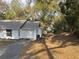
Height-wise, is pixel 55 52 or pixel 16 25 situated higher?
pixel 55 52

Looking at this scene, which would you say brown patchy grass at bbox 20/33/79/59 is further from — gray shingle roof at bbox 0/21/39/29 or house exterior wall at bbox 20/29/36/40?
gray shingle roof at bbox 0/21/39/29

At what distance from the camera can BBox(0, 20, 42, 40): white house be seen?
48094mm

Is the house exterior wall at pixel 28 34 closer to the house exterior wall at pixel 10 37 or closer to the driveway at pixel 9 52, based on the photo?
the house exterior wall at pixel 10 37

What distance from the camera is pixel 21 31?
48.6m

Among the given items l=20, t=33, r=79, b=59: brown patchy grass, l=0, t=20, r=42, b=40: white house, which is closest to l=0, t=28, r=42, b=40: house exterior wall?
l=0, t=20, r=42, b=40: white house

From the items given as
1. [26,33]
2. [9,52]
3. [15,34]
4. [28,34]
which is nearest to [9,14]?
[15,34]

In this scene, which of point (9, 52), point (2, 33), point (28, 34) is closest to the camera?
point (9, 52)

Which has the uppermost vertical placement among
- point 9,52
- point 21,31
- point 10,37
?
point 9,52

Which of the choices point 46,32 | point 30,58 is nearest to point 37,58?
point 30,58

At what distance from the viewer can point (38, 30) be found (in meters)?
48.8

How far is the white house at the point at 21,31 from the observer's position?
1893 inches

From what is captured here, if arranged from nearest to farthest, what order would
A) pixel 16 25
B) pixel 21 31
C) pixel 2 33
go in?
pixel 21 31 → pixel 2 33 → pixel 16 25

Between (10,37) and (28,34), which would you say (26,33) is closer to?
(28,34)

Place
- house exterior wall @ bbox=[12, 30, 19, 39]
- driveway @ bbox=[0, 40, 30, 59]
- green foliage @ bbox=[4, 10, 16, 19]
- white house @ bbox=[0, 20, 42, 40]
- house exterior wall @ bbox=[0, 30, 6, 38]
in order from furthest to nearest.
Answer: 1. green foliage @ bbox=[4, 10, 16, 19]
2. house exterior wall @ bbox=[0, 30, 6, 38]
3. house exterior wall @ bbox=[12, 30, 19, 39]
4. white house @ bbox=[0, 20, 42, 40]
5. driveway @ bbox=[0, 40, 30, 59]
